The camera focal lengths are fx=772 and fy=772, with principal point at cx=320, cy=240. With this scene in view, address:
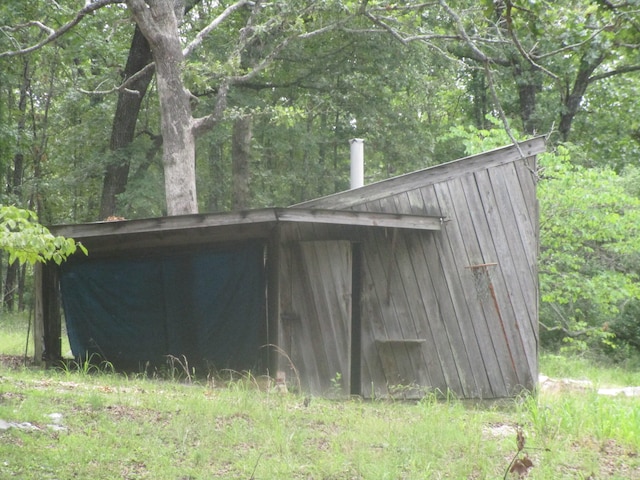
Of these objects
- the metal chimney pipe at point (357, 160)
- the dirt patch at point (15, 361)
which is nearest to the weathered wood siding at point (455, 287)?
the metal chimney pipe at point (357, 160)

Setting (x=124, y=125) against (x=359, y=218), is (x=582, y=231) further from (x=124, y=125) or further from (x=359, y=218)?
(x=124, y=125)

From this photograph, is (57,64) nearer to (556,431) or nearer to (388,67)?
(388,67)

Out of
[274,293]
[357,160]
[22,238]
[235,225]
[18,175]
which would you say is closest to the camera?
[22,238]

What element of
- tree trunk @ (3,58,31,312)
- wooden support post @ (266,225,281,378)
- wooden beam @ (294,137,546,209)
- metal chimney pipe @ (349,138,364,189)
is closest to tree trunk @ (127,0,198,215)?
metal chimney pipe @ (349,138,364,189)

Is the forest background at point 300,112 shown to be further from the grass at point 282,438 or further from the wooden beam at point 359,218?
the grass at point 282,438

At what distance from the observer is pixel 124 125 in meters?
18.3

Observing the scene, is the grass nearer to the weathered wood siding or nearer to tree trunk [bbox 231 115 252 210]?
the weathered wood siding

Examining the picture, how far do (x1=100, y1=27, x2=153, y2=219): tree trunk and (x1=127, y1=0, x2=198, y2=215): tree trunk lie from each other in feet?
14.5

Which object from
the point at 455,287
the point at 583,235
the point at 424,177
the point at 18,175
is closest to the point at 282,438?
the point at 455,287

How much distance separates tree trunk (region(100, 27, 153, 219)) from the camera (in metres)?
18.0

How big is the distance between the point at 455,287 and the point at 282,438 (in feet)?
15.9

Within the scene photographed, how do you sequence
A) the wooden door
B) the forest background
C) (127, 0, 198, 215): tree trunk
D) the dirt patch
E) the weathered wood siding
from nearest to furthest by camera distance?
the wooden door
the weathered wood siding
the dirt patch
(127, 0, 198, 215): tree trunk
the forest background

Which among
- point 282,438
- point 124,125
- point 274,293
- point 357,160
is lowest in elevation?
point 282,438

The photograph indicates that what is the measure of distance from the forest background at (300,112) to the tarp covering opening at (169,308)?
7.38ft
